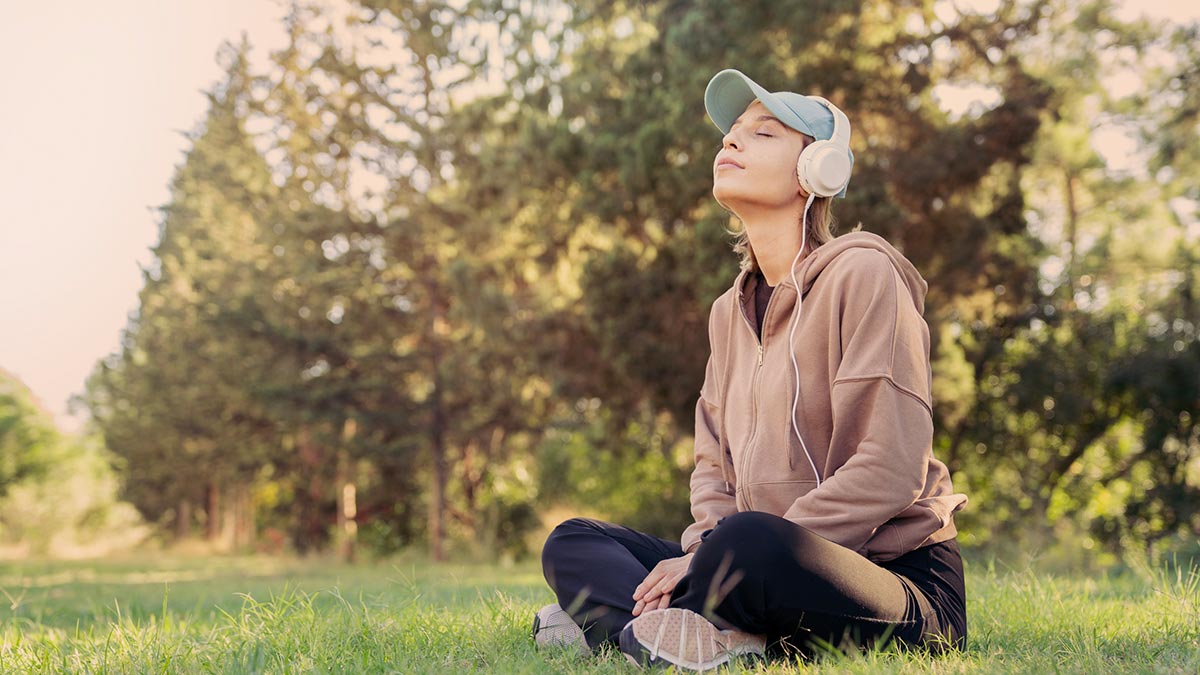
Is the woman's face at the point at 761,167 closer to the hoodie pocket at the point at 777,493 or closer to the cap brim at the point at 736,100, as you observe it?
the cap brim at the point at 736,100

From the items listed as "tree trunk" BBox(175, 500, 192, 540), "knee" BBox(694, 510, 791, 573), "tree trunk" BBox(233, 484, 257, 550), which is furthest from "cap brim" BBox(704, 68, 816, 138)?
"tree trunk" BBox(175, 500, 192, 540)

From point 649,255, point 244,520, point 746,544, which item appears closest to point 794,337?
point 746,544

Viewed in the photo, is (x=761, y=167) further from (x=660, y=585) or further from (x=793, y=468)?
(x=660, y=585)

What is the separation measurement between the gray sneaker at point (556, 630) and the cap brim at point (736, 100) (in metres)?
1.69

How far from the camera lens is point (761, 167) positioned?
331 centimetres

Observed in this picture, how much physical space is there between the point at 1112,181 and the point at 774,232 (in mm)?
17361

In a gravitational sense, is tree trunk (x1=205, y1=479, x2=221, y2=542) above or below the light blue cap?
below

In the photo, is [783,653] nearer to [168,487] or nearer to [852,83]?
[852,83]

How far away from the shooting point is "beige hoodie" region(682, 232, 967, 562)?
9.12ft

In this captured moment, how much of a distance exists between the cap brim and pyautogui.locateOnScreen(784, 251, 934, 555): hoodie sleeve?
1.88ft

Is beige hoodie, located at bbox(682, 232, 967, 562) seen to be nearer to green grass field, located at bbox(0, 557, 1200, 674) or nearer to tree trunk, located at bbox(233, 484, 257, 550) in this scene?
green grass field, located at bbox(0, 557, 1200, 674)

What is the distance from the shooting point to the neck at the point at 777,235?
3408mm

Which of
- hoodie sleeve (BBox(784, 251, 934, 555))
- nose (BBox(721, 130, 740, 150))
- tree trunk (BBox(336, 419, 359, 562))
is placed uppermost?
nose (BBox(721, 130, 740, 150))

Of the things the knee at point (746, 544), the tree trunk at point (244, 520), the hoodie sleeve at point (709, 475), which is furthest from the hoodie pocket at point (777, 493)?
the tree trunk at point (244, 520)
